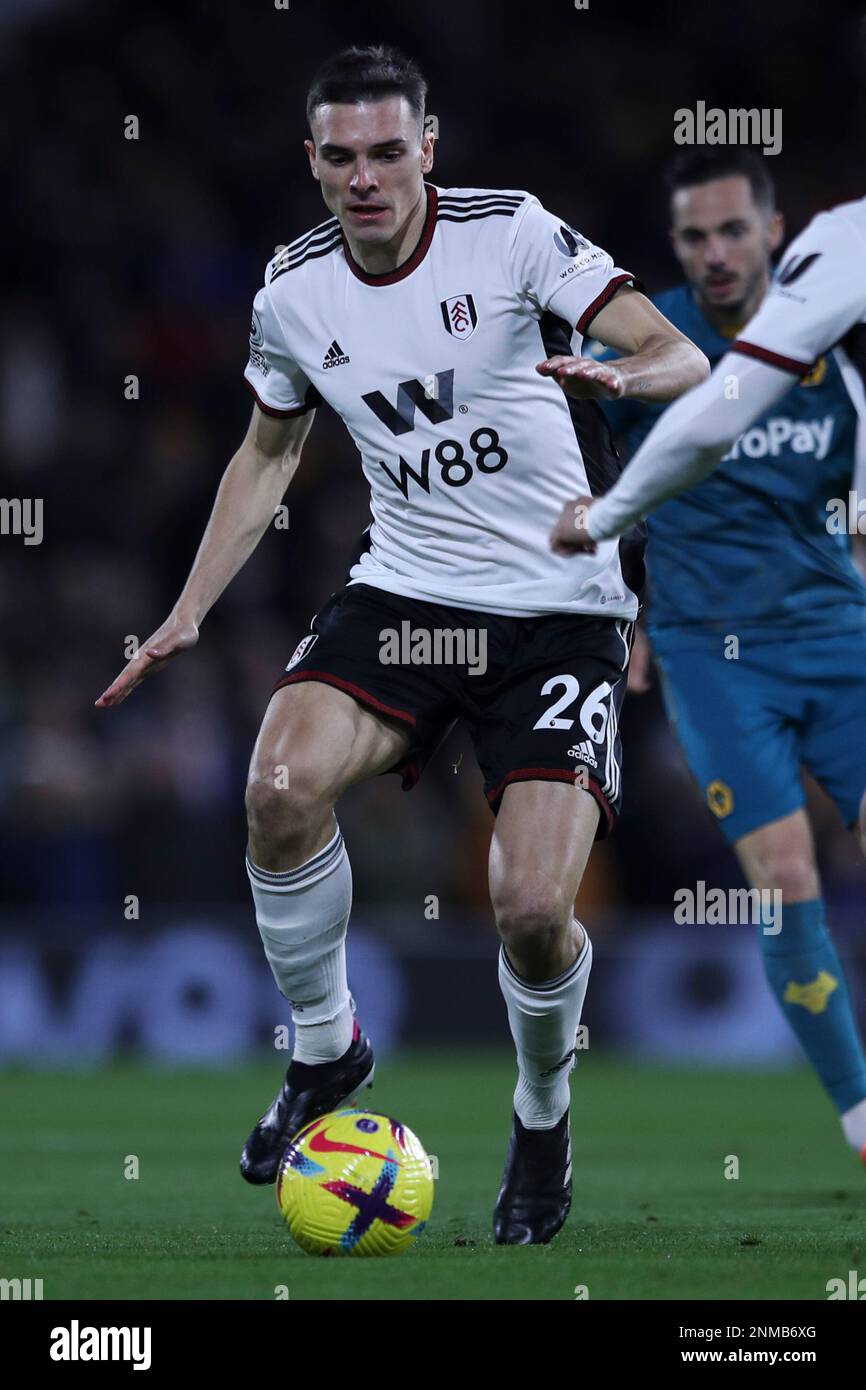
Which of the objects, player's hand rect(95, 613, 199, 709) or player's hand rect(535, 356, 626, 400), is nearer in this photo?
player's hand rect(535, 356, 626, 400)

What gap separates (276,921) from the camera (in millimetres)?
5273

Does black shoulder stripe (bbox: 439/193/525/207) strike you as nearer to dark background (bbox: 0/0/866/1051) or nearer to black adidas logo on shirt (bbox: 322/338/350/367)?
black adidas logo on shirt (bbox: 322/338/350/367)

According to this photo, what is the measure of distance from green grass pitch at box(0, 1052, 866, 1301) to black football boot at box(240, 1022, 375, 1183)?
172mm

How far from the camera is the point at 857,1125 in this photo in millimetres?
6133

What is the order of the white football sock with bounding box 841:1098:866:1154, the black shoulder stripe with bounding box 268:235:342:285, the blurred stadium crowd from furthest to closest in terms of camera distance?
the blurred stadium crowd, the white football sock with bounding box 841:1098:866:1154, the black shoulder stripe with bounding box 268:235:342:285

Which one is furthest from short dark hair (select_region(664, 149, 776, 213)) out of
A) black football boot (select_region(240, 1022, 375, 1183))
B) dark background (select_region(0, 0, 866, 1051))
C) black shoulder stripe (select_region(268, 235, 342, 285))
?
dark background (select_region(0, 0, 866, 1051))

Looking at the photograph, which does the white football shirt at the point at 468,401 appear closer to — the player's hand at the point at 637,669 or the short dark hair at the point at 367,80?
the short dark hair at the point at 367,80

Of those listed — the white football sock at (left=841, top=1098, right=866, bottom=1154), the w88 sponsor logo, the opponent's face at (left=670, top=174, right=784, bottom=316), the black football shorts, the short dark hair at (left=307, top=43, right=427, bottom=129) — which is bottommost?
the white football sock at (left=841, top=1098, right=866, bottom=1154)

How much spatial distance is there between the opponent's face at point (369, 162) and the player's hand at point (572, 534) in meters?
1.23

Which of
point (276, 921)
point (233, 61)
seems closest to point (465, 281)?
point (276, 921)

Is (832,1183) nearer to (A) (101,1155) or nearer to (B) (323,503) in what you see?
(A) (101,1155)

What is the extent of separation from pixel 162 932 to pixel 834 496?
5979 millimetres

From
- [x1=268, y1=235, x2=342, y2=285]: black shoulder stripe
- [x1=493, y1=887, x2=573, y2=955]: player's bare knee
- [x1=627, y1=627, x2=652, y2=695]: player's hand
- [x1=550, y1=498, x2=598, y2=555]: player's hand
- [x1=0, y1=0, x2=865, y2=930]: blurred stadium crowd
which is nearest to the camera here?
[x1=550, y1=498, x2=598, y2=555]: player's hand

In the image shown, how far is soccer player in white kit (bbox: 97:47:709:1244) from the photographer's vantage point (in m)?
5.13
